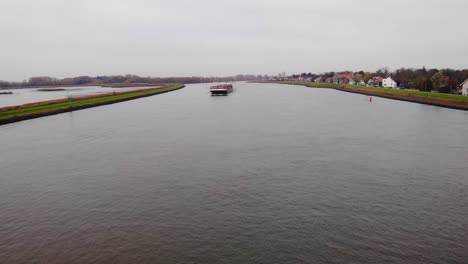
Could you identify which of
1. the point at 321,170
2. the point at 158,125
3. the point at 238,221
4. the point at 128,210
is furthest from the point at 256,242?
the point at 158,125

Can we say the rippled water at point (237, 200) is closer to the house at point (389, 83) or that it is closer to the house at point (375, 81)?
the house at point (389, 83)

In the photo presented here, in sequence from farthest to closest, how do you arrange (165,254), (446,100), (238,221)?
(446,100), (238,221), (165,254)

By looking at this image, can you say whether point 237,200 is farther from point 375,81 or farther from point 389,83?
point 375,81

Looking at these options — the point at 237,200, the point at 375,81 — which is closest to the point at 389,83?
the point at 375,81

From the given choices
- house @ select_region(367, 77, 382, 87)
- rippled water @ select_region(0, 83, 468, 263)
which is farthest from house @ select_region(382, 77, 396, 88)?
rippled water @ select_region(0, 83, 468, 263)

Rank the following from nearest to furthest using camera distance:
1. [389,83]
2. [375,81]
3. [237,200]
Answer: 1. [237,200]
2. [389,83]
3. [375,81]

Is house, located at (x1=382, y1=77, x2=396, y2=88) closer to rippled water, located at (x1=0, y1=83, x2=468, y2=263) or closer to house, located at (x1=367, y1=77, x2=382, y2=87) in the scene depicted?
house, located at (x1=367, y1=77, x2=382, y2=87)

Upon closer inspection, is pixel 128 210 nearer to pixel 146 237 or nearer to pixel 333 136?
pixel 146 237

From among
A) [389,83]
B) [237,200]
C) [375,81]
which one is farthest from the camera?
[375,81]
